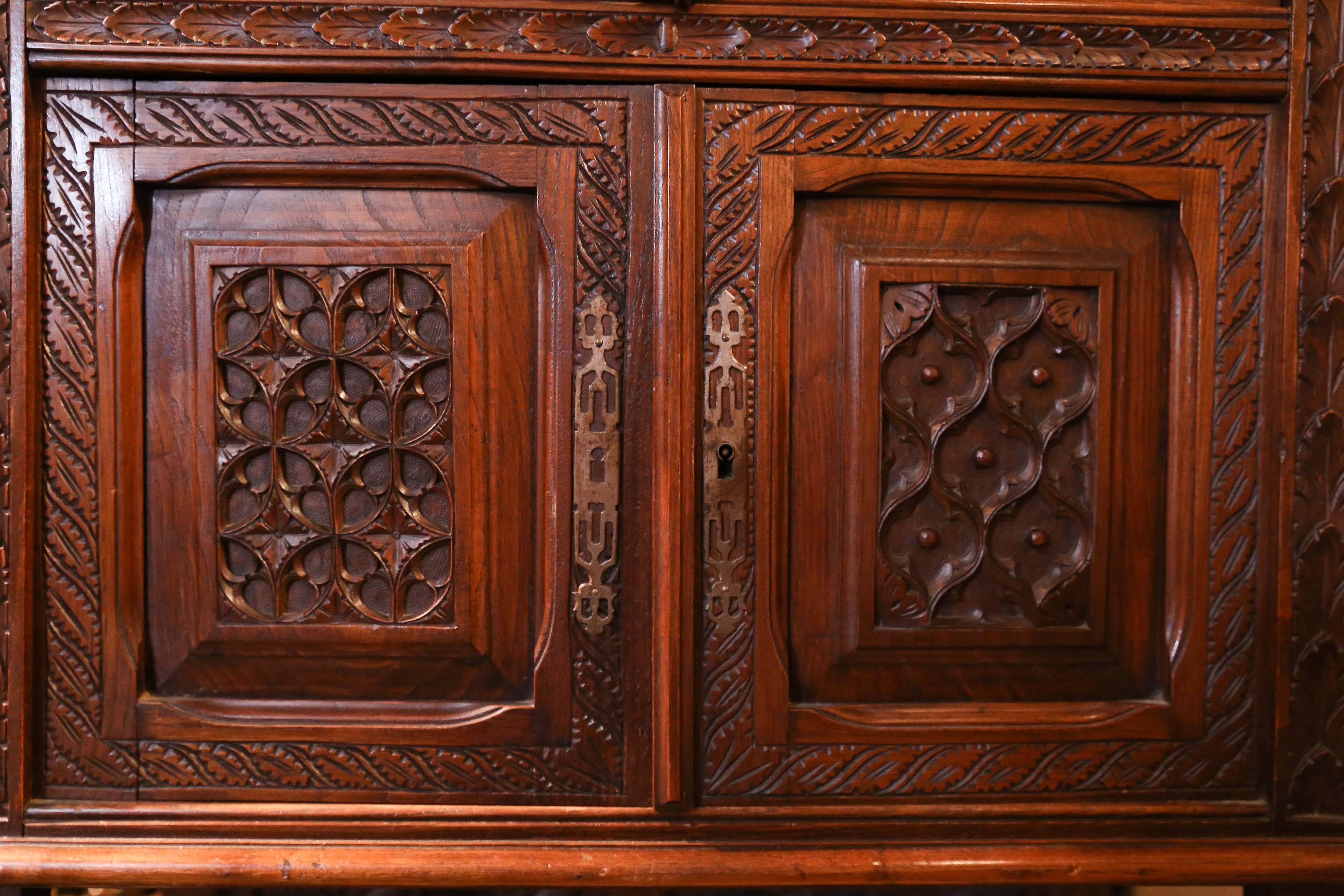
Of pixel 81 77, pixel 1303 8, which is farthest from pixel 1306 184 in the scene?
pixel 81 77

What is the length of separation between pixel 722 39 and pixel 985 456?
0.52 m

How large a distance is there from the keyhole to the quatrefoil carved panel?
29cm

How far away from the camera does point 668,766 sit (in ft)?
2.69

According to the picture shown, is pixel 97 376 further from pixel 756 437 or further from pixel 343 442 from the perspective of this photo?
pixel 756 437

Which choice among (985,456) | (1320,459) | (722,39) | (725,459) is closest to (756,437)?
(725,459)

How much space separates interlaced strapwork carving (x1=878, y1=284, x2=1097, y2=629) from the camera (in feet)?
Answer: 2.81

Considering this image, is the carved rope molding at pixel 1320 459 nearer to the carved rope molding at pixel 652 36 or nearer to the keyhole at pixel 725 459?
the carved rope molding at pixel 652 36

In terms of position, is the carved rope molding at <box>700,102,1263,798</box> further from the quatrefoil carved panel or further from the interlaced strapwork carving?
the quatrefoil carved panel

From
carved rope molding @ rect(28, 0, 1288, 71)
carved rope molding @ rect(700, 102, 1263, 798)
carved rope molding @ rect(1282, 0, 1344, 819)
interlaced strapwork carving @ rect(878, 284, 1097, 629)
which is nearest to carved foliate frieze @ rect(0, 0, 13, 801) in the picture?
carved rope molding @ rect(28, 0, 1288, 71)

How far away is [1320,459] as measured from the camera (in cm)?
84

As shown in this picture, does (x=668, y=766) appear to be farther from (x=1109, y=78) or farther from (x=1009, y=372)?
(x=1109, y=78)

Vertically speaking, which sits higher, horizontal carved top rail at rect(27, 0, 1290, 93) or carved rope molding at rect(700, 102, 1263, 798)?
horizontal carved top rail at rect(27, 0, 1290, 93)

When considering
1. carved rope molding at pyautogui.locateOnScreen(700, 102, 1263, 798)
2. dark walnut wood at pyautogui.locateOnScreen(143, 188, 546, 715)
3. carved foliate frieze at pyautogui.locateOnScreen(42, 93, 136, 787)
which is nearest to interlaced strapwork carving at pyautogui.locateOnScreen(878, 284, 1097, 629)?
carved rope molding at pyautogui.locateOnScreen(700, 102, 1263, 798)

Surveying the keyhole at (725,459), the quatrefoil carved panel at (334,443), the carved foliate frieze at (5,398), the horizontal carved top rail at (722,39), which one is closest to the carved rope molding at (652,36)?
the horizontal carved top rail at (722,39)
